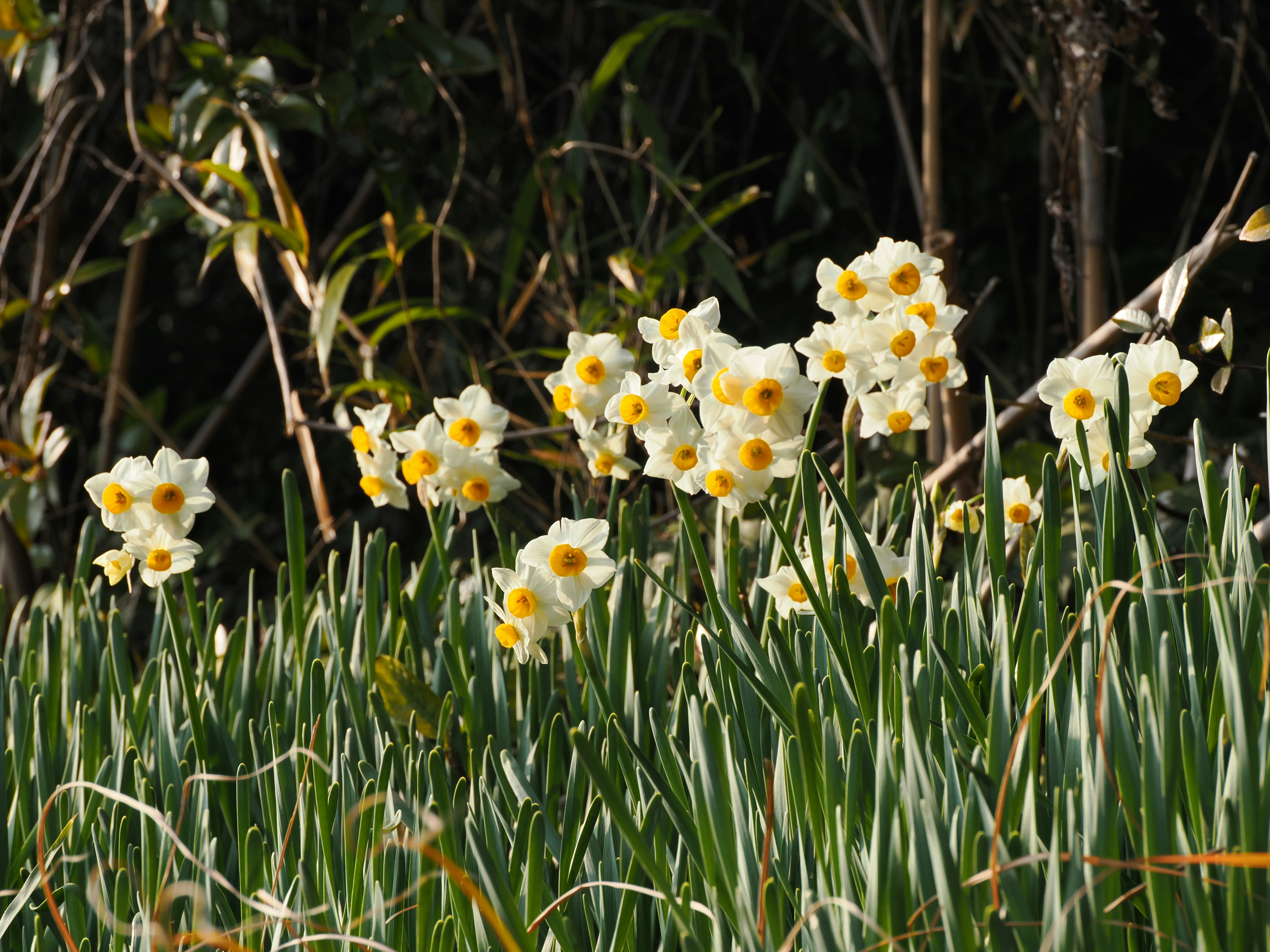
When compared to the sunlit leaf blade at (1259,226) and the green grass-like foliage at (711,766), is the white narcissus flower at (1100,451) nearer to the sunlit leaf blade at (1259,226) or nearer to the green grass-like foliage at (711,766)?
the green grass-like foliage at (711,766)

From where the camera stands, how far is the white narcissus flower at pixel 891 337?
72 cm

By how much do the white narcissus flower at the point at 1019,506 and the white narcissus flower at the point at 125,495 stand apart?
0.64 metres

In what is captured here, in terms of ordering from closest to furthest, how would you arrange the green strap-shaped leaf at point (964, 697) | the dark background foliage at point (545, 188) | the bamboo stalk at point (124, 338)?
the green strap-shaped leaf at point (964, 697)
the dark background foliage at point (545, 188)
the bamboo stalk at point (124, 338)

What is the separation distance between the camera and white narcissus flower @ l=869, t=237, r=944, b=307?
28.6 inches

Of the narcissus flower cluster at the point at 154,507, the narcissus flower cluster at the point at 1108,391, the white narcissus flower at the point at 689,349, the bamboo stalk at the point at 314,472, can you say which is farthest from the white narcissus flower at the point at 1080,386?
the bamboo stalk at the point at 314,472

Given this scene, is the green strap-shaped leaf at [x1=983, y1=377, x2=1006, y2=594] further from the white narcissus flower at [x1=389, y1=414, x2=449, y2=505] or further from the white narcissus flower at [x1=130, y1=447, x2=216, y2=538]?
the white narcissus flower at [x1=130, y1=447, x2=216, y2=538]

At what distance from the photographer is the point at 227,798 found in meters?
0.79

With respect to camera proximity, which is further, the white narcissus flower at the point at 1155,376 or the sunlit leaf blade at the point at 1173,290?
the sunlit leaf blade at the point at 1173,290

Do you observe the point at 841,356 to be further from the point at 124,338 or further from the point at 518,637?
the point at 124,338

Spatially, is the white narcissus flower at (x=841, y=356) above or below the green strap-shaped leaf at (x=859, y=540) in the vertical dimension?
above

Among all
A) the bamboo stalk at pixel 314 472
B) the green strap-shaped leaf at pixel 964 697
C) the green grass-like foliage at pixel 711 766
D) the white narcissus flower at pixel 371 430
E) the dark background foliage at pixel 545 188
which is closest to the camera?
the green grass-like foliage at pixel 711 766

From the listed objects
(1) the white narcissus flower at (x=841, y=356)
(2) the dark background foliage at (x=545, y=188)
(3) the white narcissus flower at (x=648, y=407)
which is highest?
(2) the dark background foliage at (x=545, y=188)

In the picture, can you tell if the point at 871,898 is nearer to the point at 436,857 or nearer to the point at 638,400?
the point at 436,857

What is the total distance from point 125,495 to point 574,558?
35 cm
